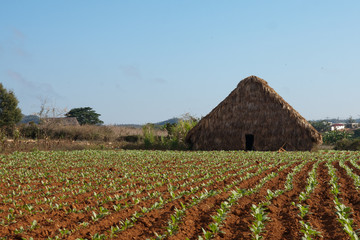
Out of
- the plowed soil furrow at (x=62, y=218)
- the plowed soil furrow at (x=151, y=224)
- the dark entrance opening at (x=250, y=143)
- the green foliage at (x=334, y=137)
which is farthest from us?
the green foliage at (x=334, y=137)

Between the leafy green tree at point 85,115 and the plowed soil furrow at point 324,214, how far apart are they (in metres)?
46.6

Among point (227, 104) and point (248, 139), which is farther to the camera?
point (248, 139)

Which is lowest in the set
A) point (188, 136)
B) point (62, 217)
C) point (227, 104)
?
point (62, 217)

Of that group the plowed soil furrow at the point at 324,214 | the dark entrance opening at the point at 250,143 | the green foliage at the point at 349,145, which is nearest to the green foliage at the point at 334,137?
the green foliage at the point at 349,145

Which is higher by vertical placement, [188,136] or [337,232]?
[188,136]

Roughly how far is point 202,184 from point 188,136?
1421 centimetres

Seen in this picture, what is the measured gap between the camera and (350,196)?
25.4 feet

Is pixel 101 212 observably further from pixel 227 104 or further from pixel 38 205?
pixel 227 104

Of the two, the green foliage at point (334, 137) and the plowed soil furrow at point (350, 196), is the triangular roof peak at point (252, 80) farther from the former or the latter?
the green foliage at point (334, 137)

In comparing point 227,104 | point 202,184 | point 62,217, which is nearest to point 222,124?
point 227,104

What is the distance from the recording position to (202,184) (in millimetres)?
8969

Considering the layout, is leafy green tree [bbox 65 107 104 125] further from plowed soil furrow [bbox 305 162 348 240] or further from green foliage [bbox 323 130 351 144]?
plowed soil furrow [bbox 305 162 348 240]

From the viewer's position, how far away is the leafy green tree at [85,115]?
5278 centimetres

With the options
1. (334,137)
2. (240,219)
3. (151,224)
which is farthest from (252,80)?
(334,137)
